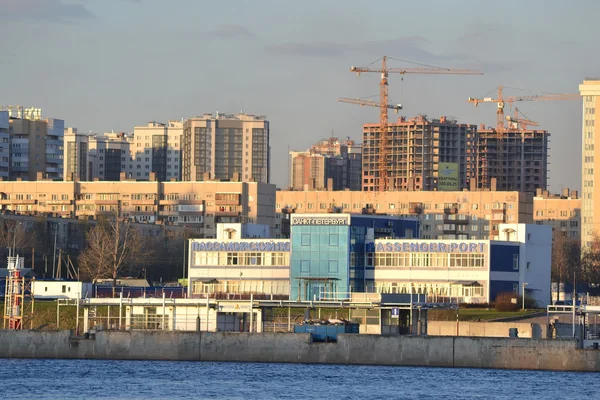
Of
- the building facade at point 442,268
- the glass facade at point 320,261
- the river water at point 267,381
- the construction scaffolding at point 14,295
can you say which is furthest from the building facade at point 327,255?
the river water at point 267,381

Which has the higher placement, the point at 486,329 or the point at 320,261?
the point at 320,261

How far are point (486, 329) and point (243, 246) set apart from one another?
111 ft

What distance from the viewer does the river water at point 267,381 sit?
84375mm

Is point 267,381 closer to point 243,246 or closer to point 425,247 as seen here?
point 425,247

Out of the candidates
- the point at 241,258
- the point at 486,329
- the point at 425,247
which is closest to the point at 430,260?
the point at 425,247

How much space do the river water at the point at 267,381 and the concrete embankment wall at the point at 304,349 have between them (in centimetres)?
65

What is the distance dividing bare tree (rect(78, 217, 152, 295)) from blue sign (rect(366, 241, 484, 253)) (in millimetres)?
29624

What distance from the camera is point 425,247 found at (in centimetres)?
→ 13512

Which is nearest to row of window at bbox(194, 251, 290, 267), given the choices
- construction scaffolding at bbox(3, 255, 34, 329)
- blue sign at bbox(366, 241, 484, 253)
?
blue sign at bbox(366, 241, 484, 253)

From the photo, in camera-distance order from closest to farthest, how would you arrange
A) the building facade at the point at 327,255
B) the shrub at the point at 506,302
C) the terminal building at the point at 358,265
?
the shrub at the point at 506,302 → the building facade at the point at 327,255 → the terminal building at the point at 358,265

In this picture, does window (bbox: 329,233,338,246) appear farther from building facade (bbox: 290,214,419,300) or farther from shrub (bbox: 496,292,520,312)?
shrub (bbox: 496,292,520,312)

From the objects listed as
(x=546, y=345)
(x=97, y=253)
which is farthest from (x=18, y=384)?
(x=97, y=253)

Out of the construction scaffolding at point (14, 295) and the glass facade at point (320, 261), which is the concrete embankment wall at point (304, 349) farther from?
the glass facade at point (320, 261)

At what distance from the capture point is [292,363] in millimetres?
A: 100875
